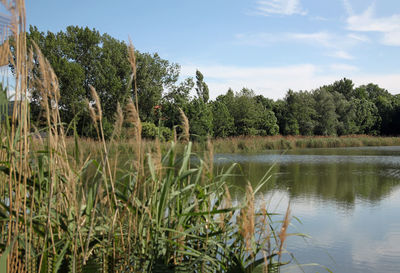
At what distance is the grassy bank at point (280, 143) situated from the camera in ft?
39.7

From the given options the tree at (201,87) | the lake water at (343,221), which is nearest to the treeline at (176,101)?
the tree at (201,87)

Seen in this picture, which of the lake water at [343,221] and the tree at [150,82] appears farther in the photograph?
the tree at [150,82]

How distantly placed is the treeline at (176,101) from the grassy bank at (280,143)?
6.24 feet

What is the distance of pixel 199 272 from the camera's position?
135 centimetres

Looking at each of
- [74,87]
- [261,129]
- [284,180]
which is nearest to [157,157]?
[284,180]

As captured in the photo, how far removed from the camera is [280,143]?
13938 mm

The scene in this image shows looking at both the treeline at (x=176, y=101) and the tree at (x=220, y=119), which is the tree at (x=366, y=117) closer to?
the treeline at (x=176, y=101)

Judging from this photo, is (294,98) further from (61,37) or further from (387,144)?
(61,37)

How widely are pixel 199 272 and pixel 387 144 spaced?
60.1 ft

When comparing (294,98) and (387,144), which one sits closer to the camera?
(387,144)

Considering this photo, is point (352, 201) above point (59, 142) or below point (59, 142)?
below

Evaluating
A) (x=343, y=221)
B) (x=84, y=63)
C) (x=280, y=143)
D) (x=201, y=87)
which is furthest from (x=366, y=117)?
(x=343, y=221)

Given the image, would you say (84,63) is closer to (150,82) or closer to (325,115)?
(150,82)

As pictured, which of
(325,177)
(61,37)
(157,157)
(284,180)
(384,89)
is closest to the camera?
(157,157)
